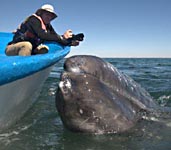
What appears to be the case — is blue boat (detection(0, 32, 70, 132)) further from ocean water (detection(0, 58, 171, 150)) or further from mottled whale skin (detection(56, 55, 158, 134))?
mottled whale skin (detection(56, 55, 158, 134))

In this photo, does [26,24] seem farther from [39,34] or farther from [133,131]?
[133,131]

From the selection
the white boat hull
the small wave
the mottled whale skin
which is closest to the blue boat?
the white boat hull

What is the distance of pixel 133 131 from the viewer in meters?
4.88

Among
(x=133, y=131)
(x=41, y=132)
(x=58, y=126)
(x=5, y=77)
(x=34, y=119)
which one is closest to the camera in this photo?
(x=5, y=77)

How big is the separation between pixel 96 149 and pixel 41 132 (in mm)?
1136

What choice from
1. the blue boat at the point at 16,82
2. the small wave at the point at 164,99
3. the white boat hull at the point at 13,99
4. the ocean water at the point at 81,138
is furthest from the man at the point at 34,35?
the small wave at the point at 164,99

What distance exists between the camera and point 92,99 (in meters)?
4.49

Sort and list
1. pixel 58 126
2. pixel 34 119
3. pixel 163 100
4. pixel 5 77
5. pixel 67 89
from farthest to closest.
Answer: pixel 163 100 → pixel 34 119 → pixel 58 126 → pixel 67 89 → pixel 5 77

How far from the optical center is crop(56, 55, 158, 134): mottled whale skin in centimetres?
442

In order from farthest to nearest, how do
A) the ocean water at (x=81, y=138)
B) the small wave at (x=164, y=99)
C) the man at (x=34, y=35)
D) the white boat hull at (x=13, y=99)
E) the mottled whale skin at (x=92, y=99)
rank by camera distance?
the small wave at (x=164, y=99), the man at (x=34, y=35), the ocean water at (x=81, y=138), the mottled whale skin at (x=92, y=99), the white boat hull at (x=13, y=99)

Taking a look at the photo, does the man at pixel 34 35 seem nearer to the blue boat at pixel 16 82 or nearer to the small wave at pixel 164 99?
the blue boat at pixel 16 82

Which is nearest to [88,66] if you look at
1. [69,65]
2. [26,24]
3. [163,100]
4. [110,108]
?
[69,65]

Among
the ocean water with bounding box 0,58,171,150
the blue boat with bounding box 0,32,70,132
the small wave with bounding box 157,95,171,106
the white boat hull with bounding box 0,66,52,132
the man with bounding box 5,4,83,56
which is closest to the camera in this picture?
the blue boat with bounding box 0,32,70,132

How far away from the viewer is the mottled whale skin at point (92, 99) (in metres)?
4.42
